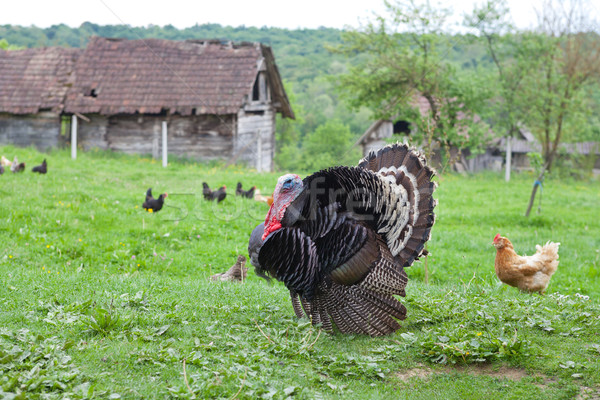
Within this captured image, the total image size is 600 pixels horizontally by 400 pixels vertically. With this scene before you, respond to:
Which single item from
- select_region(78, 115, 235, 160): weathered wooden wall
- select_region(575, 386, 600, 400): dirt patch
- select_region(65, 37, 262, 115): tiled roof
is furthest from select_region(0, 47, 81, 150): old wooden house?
select_region(575, 386, 600, 400): dirt patch

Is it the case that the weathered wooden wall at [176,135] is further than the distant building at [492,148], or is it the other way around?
the distant building at [492,148]

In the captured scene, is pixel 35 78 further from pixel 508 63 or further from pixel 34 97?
pixel 508 63

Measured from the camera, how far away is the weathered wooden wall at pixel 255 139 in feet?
74.1

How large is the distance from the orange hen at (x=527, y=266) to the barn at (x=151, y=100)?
1532cm

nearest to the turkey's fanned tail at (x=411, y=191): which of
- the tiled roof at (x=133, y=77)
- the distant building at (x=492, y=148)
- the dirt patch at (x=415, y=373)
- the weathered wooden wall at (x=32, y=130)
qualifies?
the dirt patch at (x=415, y=373)

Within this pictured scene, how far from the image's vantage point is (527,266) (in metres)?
6.88

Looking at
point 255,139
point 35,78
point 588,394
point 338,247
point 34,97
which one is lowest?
point 588,394

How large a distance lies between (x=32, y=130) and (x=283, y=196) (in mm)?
20898

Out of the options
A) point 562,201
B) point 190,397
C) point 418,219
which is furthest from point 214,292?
point 562,201

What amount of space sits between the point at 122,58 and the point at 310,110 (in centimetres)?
1871

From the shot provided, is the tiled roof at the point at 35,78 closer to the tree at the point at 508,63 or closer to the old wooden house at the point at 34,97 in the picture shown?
the old wooden house at the point at 34,97

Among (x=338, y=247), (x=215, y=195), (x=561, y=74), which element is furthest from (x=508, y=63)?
(x=338, y=247)

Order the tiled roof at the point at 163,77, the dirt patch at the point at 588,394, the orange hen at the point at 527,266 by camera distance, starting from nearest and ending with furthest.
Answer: the dirt patch at the point at 588,394 < the orange hen at the point at 527,266 < the tiled roof at the point at 163,77

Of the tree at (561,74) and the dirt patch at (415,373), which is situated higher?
the tree at (561,74)
